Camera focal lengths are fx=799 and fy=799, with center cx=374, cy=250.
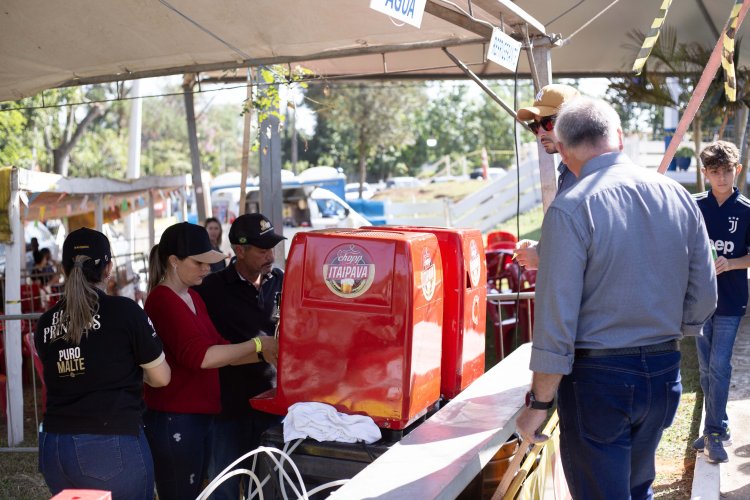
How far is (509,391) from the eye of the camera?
11.7 ft

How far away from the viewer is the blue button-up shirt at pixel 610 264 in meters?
2.61

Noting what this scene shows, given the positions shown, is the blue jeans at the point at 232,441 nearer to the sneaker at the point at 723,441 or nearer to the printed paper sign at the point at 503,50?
the printed paper sign at the point at 503,50

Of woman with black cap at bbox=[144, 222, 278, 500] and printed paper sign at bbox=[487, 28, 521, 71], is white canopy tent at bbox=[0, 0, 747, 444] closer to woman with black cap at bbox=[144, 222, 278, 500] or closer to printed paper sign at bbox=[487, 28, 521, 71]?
printed paper sign at bbox=[487, 28, 521, 71]

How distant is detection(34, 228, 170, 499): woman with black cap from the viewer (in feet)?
9.97

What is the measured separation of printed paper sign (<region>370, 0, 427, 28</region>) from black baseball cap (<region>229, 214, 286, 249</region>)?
125 cm

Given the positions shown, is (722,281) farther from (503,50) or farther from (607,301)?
(607,301)

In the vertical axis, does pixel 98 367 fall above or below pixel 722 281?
below

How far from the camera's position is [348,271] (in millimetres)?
2912

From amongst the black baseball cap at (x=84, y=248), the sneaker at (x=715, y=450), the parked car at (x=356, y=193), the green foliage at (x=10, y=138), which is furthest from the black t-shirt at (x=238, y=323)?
the parked car at (x=356, y=193)

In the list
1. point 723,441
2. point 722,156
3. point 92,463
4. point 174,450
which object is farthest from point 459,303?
point 723,441

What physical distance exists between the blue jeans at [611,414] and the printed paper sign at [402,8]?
6.14ft

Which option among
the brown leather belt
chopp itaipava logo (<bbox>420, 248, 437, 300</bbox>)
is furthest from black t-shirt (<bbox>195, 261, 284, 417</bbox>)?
the brown leather belt

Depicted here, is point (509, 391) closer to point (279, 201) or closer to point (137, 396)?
point (137, 396)

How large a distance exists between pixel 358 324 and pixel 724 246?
3389mm
